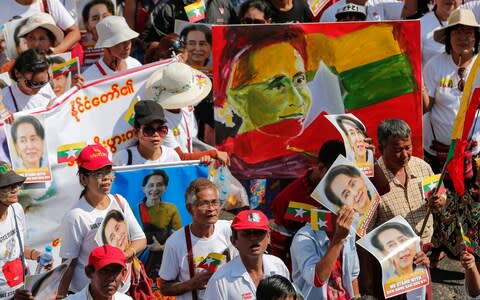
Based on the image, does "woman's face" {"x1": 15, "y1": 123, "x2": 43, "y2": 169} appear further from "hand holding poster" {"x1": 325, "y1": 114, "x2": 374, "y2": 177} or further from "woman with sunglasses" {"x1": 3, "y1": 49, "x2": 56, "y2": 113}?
"hand holding poster" {"x1": 325, "y1": 114, "x2": 374, "y2": 177}

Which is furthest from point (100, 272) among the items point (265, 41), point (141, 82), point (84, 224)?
point (265, 41)

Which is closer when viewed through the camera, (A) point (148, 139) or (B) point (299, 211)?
(B) point (299, 211)

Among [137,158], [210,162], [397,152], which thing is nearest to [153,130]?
[137,158]

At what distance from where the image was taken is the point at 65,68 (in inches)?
440

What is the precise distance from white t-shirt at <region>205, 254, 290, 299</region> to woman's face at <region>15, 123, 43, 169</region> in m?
2.66

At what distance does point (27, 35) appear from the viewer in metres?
11.7

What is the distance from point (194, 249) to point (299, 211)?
79cm

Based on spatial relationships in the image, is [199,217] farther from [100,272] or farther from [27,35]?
[27,35]

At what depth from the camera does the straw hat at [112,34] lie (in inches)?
449

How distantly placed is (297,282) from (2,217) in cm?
219

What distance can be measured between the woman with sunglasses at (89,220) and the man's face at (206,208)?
53 centimetres

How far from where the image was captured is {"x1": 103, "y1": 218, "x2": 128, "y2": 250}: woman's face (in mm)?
8633

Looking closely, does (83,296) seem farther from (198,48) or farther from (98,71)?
(198,48)

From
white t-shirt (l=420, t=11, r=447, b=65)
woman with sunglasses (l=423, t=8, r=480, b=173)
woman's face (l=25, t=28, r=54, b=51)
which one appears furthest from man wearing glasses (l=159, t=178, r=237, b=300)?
white t-shirt (l=420, t=11, r=447, b=65)
